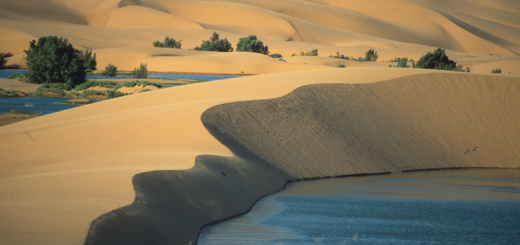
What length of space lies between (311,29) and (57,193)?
12723 centimetres

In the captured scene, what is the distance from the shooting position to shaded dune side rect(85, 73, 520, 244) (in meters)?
10.5

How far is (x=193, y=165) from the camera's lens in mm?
13086

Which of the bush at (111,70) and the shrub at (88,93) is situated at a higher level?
the bush at (111,70)

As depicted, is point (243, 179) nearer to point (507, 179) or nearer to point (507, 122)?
point (507, 179)

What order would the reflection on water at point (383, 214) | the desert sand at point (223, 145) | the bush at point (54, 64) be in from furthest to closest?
the bush at point (54, 64)
the reflection on water at point (383, 214)
the desert sand at point (223, 145)

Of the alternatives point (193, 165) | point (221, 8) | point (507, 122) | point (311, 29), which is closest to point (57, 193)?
point (193, 165)

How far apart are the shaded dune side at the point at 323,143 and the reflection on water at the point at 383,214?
2.13 feet

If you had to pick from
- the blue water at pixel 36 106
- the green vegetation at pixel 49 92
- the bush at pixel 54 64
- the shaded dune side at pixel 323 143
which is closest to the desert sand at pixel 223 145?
the shaded dune side at pixel 323 143

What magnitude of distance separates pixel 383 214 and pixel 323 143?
19.8 ft

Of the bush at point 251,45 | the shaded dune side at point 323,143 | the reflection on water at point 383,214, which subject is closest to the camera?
the shaded dune side at point 323,143

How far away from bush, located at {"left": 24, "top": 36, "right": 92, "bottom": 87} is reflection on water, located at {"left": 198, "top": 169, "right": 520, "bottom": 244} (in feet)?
128

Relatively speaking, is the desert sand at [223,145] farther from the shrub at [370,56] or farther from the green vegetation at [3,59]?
the shrub at [370,56]

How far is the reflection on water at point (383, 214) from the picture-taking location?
10.6 meters

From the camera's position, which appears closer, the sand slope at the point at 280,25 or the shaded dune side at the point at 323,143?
the shaded dune side at the point at 323,143
